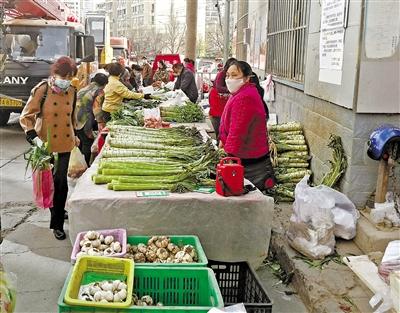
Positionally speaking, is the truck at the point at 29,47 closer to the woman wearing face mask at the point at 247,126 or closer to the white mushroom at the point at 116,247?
the woman wearing face mask at the point at 247,126

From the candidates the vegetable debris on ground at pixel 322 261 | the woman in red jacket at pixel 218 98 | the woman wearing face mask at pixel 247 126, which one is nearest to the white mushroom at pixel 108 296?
the vegetable debris on ground at pixel 322 261

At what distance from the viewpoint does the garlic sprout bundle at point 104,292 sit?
251 centimetres

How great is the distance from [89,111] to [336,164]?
4186 mm

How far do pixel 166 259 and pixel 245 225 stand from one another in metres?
0.89

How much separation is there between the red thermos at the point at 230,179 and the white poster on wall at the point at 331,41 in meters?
1.95

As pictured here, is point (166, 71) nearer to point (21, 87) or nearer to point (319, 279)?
point (21, 87)

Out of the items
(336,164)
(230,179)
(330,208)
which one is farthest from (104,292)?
(336,164)

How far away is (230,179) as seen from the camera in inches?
148

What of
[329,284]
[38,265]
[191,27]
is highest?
[191,27]

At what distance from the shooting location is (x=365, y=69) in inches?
179

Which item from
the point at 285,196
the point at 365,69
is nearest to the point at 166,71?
the point at 285,196

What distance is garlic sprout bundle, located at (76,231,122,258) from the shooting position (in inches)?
123

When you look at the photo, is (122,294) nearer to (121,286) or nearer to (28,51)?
(121,286)

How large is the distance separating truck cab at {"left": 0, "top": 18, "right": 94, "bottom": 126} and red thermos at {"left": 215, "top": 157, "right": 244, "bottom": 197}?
9.48 metres
